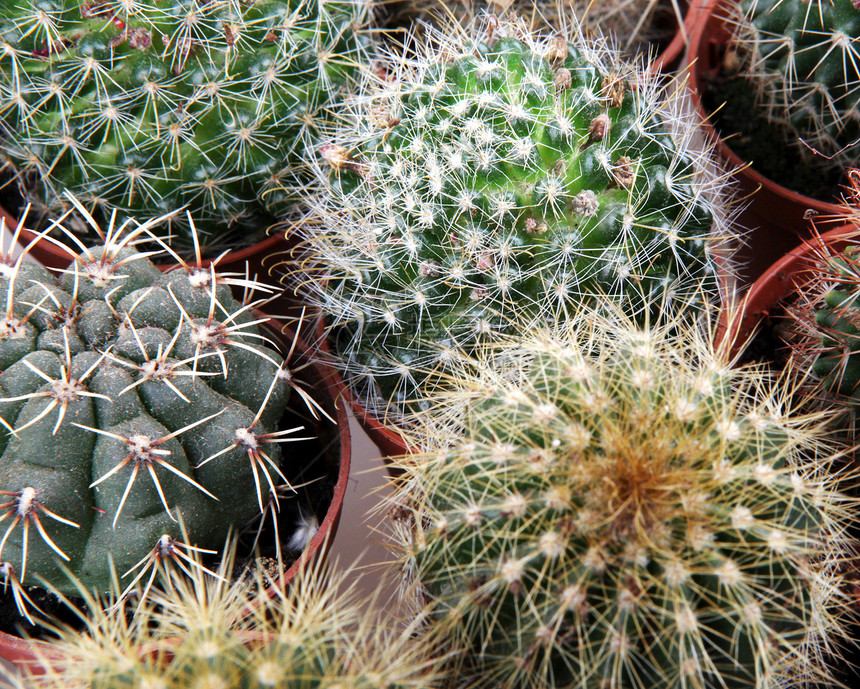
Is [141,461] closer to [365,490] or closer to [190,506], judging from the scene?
[190,506]

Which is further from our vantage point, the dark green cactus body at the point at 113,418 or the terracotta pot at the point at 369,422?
the terracotta pot at the point at 369,422

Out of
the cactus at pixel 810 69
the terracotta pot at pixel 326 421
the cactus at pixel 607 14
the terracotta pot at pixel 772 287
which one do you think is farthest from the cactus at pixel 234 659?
the cactus at pixel 607 14

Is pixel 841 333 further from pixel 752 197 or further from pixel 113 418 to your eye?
pixel 113 418

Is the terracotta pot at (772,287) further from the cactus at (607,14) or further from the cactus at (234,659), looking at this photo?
the cactus at (234,659)

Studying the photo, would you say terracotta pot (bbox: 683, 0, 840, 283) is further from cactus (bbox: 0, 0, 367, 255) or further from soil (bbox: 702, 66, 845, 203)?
cactus (bbox: 0, 0, 367, 255)

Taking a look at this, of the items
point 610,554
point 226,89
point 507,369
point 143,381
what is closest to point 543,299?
point 507,369

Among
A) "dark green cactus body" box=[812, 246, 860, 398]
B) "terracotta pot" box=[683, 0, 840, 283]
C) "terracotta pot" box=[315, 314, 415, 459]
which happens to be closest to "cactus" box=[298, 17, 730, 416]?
"terracotta pot" box=[315, 314, 415, 459]
